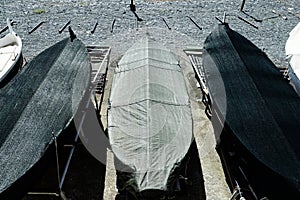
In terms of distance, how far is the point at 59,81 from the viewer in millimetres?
7164

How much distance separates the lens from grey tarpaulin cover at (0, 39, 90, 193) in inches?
213

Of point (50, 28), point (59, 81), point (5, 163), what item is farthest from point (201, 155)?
point (50, 28)

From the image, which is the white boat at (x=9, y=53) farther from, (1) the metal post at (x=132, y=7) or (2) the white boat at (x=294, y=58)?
(2) the white boat at (x=294, y=58)

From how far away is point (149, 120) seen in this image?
6.06 m

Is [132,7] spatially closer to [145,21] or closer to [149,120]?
[145,21]

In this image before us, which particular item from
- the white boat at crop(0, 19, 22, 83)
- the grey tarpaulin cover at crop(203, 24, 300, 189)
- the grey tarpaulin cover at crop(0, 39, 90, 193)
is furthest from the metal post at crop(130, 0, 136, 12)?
the grey tarpaulin cover at crop(0, 39, 90, 193)

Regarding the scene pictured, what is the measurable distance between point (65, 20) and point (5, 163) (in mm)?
9540

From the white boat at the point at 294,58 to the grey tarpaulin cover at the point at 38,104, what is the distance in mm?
5263

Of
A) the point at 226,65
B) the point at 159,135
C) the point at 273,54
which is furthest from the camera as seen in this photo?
the point at 273,54

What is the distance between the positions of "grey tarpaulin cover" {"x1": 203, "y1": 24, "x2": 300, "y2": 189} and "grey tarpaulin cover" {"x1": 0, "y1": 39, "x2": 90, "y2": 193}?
10.1 ft

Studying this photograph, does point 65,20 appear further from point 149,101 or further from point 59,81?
point 149,101

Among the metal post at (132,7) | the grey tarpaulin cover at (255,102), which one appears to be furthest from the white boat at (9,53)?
the metal post at (132,7)

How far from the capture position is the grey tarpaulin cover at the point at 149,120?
528cm

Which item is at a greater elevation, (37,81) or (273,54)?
(37,81)
